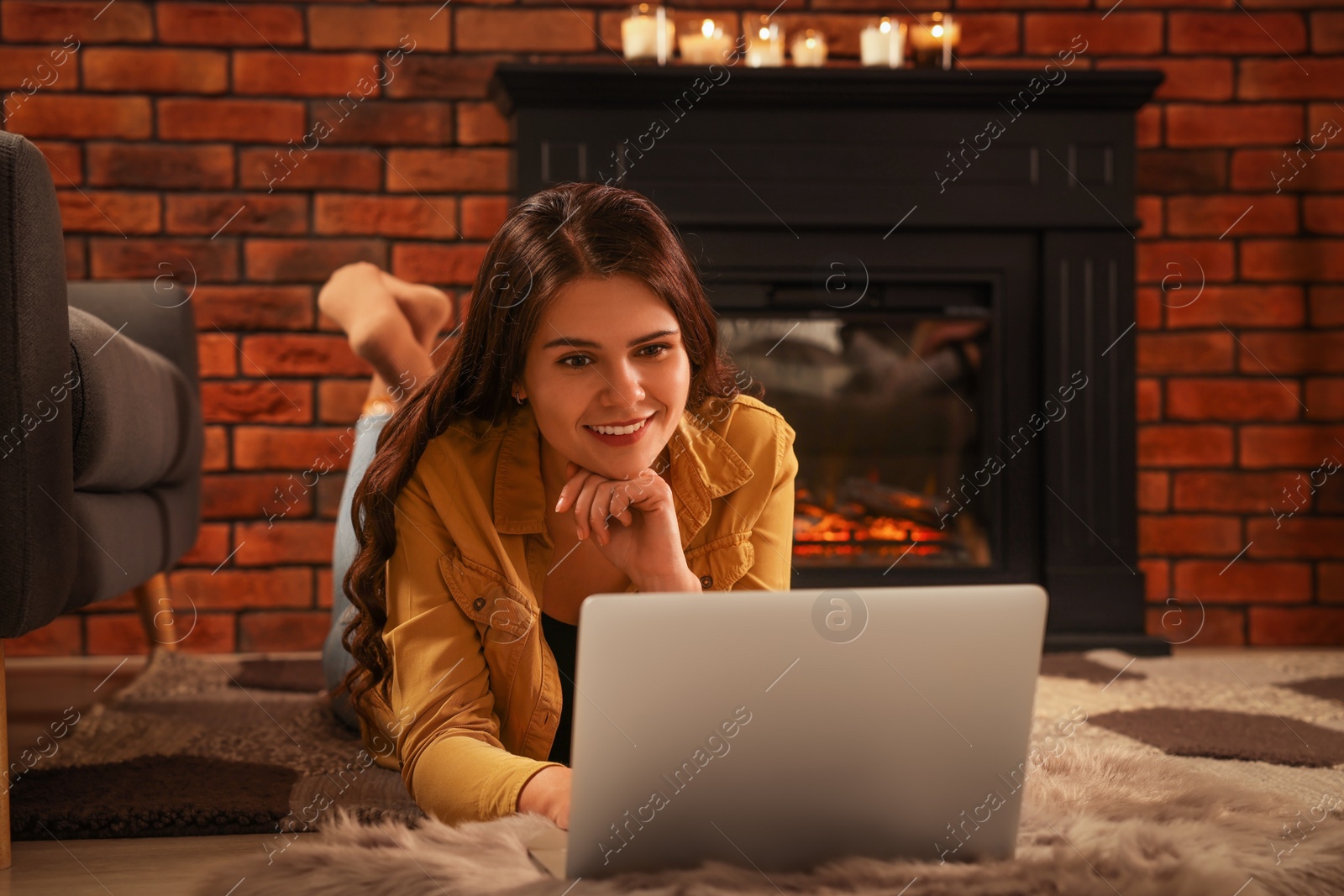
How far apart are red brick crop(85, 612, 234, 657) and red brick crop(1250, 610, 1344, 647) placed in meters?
2.18

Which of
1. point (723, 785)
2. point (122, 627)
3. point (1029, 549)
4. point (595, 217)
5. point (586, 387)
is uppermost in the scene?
point (595, 217)

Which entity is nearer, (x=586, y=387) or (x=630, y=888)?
(x=630, y=888)

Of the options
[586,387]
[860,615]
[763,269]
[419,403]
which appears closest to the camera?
[860,615]

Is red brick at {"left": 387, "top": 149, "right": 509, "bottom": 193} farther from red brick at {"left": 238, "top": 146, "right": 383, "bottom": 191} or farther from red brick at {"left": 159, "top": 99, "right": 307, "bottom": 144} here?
red brick at {"left": 159, "top": 99, "right": 307, "bottom": 144}

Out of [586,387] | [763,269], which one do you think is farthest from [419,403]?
[763,269]

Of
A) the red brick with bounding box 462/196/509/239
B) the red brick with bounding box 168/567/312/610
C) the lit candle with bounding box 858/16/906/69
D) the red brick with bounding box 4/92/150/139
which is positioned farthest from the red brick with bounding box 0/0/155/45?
the lit candle with bounding box 858/16/906/69

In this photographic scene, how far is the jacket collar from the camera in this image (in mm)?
1055

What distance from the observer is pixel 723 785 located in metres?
0.66

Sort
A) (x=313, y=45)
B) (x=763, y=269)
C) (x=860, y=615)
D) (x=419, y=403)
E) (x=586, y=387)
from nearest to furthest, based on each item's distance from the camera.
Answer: (x=860, y=615), (x=586, y=387), (x=419, y=403), (x=763, y=269), (x=313, y=45)

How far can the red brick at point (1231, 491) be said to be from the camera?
93.5 inches

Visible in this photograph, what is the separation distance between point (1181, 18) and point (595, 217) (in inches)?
76.7

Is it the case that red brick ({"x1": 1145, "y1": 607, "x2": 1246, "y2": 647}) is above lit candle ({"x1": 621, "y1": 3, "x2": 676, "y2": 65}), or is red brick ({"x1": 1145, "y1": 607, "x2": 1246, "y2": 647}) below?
below

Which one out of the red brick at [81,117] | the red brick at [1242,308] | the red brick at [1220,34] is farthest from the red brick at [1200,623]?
the red brick at [81,117]

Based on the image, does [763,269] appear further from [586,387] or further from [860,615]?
[860,615]
